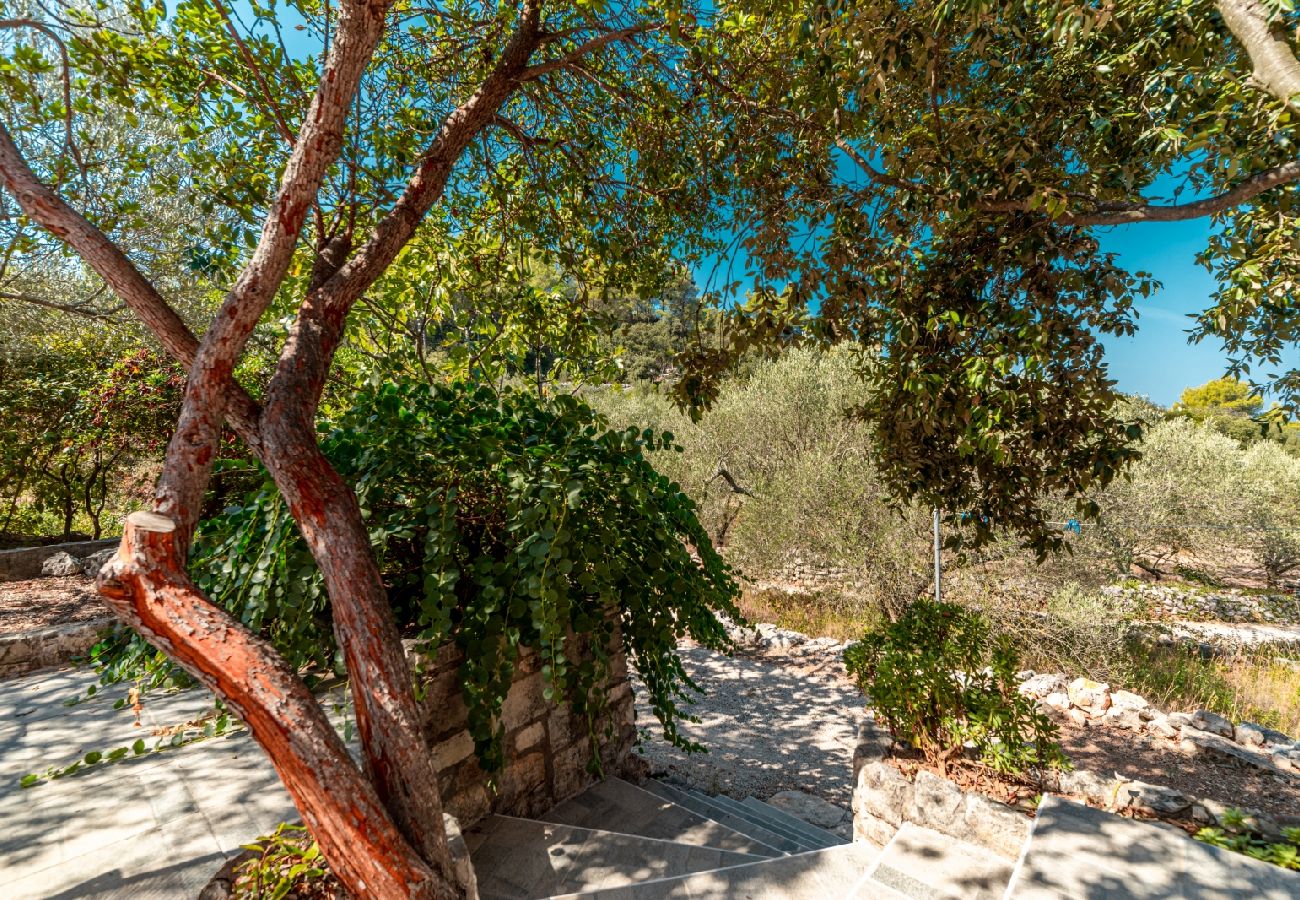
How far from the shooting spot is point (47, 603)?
21.4 feet

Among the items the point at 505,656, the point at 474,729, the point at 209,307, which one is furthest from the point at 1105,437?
the point at 209,307

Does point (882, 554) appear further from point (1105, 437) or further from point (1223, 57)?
point (1223, 57)

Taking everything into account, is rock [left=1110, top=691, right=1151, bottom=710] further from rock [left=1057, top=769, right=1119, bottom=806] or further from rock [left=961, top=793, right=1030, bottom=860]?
rock [left=961, top=793, right=1030, bottom=860]

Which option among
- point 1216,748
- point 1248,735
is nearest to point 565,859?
point 1216,748

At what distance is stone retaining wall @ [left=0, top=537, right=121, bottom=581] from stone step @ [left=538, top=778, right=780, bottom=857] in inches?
298

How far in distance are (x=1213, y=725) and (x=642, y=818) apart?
6081 millimetres

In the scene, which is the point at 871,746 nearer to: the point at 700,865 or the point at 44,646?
the point at 700,865

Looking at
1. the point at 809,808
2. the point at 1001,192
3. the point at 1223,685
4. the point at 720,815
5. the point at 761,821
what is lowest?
the point at 1223,685

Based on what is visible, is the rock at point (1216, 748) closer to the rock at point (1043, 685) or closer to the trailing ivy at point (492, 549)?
the rock at point (1043, 685)

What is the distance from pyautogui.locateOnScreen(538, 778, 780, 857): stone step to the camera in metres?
3.08

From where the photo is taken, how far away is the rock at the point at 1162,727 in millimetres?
5727

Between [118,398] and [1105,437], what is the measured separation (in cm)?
968

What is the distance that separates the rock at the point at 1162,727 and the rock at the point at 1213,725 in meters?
0.21

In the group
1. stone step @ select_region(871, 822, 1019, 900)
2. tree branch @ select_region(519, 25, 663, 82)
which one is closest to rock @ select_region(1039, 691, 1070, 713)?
stone step @ select_region(871, 822, 1019, 900)
